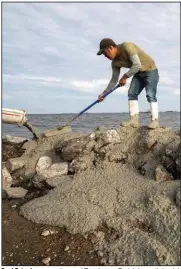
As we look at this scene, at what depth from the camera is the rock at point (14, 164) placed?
17.2ft

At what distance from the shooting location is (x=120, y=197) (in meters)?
3.97

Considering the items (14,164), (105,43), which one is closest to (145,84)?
(105,43)

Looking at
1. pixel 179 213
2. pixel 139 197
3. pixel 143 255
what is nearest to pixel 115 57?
pixel 139 197

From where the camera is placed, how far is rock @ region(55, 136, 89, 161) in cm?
486

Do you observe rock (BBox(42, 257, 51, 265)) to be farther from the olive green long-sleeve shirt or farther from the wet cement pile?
the olive green long-sleeve shirt

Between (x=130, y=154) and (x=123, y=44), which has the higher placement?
(x=123, y=44)

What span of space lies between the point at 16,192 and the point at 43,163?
67cm

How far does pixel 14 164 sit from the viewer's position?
17.4 feet

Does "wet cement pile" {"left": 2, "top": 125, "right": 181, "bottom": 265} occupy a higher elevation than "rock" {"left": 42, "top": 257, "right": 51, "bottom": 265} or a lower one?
higher

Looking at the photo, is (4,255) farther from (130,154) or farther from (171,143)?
(171,143)

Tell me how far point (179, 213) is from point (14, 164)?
280 centimetres

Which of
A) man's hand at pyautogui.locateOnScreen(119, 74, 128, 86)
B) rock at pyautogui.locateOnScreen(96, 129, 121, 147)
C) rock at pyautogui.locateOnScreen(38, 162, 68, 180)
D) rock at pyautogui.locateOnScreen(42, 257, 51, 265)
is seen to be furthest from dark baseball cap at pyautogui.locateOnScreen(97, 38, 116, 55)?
rock at pyautogui.locateOnScreen(42, 257, 51, 265)

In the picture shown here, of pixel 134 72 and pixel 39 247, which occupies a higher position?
pixel 134 72

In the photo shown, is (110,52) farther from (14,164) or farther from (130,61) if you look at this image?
(14,164)
